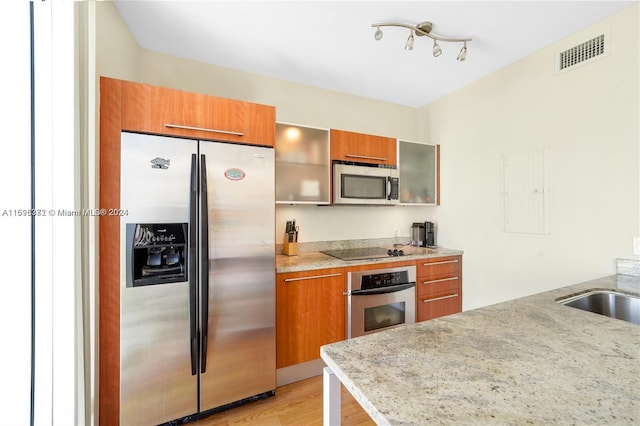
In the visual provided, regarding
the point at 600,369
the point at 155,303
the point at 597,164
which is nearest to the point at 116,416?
the point at 155,303

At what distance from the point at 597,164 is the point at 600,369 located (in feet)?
5.67

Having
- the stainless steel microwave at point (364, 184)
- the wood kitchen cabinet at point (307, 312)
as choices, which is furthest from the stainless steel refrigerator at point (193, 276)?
the stainless steel microwave at point (364, 184)

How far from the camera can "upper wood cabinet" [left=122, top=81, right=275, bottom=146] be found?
1.45 meters

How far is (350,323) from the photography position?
82.1 inches

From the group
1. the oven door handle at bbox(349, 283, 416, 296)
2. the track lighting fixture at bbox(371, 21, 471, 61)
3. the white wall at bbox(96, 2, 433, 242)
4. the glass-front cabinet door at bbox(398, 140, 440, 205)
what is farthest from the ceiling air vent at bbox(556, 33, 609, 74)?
the oven door handle at bbox(349, 283, 416, 296)

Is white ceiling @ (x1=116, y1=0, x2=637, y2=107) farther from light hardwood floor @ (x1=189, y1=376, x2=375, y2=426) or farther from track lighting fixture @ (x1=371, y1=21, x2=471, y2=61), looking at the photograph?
light hardwood floor @ (x1=189, y1=376, x2=375, y2=426)

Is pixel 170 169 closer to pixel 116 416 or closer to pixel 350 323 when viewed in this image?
pixel 116 416

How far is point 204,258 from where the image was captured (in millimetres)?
1547

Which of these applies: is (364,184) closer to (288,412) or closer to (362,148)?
(362,148)

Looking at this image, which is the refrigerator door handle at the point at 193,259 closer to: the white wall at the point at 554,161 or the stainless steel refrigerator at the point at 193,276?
the stainless steel refrigerator at the point at 193,276

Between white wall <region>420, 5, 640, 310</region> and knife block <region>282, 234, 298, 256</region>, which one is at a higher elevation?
white wall <region>420, 5, 640, 310</region>

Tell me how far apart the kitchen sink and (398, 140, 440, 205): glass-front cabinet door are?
1.60 meters

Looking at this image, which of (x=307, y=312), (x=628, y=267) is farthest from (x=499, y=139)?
(x=307, y=312)

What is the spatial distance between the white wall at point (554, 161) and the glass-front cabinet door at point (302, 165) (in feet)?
4.73
